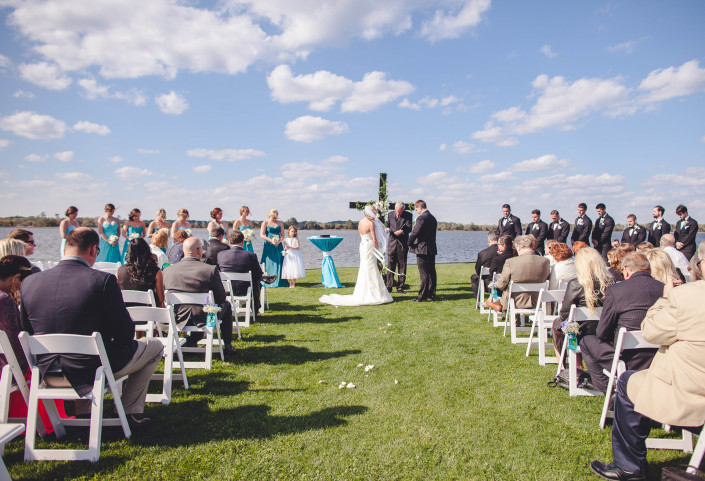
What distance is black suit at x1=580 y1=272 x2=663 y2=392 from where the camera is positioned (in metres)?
3.48

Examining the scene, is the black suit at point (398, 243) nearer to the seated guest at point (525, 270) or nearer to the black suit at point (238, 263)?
the seated guest at point (525, 270)

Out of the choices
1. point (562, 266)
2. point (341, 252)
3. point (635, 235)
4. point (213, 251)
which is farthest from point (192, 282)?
point (341, 252)

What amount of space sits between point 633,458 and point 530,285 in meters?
3.62

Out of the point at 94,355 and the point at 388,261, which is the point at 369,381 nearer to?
the point at 94,355

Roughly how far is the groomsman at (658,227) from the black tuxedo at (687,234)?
1.14ft

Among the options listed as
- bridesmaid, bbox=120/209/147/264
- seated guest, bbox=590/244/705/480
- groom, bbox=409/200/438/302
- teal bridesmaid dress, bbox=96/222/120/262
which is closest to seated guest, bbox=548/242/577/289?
seated guest, bbox=590/244/705/480

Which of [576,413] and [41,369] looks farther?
[576,413]

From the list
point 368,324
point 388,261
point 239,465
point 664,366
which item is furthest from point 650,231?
point 239,465

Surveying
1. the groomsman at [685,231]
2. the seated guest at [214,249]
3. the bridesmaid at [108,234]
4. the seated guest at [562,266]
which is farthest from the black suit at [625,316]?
the bridesmaid at [108,234]

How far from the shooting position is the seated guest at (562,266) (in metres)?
5.88

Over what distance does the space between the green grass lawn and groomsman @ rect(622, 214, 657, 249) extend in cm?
869

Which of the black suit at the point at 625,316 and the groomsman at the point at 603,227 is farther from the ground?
the groomsman at the point at 603,227

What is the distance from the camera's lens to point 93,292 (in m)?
3.17

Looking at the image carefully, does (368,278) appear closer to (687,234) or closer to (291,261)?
(291,261)
